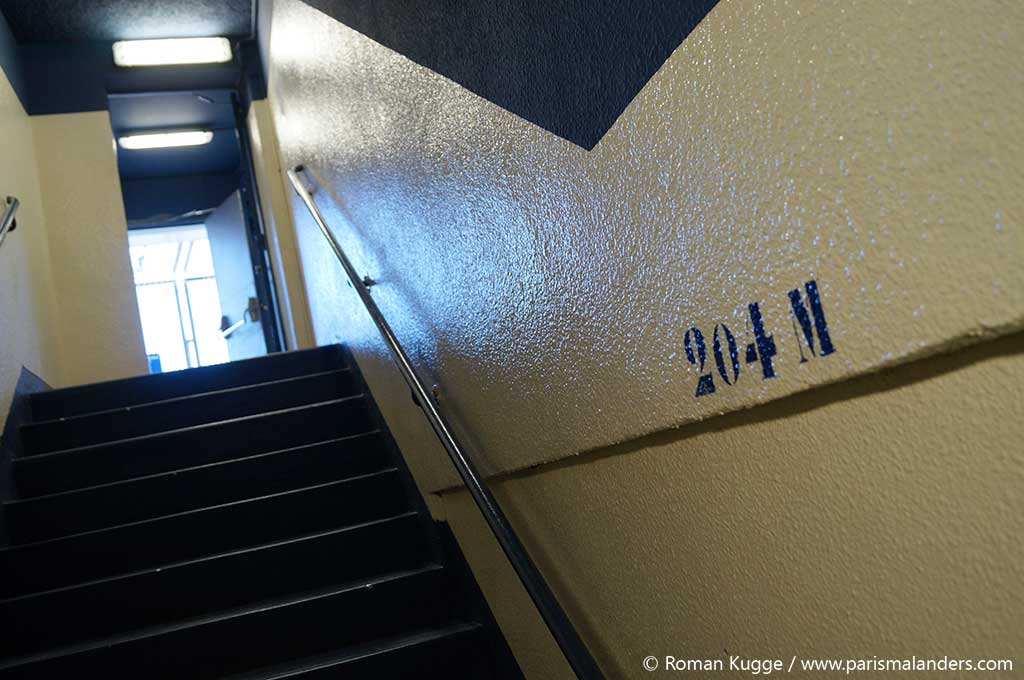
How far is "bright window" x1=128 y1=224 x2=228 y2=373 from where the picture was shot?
419 inches

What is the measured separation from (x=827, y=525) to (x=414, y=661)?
1.67 metres

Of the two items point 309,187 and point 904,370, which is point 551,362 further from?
point 309,187

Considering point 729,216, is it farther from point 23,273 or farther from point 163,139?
point 163,139

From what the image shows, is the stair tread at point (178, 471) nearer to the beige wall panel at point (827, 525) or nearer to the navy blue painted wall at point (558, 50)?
the navy blue painted wall at point (558, 50)

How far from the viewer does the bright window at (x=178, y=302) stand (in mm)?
10633

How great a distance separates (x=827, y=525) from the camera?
3.22 feet

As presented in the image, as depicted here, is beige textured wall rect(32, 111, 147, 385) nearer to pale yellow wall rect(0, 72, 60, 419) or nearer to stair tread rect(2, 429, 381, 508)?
pale yellow wall rect(0, 72, 60, 419)

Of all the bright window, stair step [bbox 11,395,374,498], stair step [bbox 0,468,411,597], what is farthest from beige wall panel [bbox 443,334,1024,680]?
the bright window

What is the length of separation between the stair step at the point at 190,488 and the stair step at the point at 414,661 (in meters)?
0.99

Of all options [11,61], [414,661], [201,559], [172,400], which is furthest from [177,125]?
[414,661]

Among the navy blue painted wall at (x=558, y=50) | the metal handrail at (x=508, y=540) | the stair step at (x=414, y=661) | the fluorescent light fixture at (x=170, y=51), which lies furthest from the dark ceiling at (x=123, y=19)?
the stair step at (x=414, y=661)

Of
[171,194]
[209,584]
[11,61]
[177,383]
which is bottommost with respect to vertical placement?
[209,584]

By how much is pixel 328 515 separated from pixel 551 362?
67.6 inches

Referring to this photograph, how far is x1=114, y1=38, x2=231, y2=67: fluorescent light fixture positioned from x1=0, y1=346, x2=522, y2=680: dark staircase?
9.17ft
